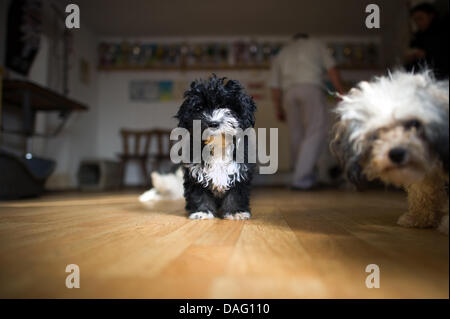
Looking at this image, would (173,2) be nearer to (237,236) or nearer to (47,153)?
(47,153)

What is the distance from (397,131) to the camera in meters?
1.10

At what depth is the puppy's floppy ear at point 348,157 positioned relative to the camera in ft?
3.97

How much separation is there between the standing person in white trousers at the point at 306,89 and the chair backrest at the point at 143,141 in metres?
3.35

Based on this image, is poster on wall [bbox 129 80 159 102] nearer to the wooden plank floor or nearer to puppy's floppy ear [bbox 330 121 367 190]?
the wooden plank floor

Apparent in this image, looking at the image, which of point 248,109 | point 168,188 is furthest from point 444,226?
point 168,188

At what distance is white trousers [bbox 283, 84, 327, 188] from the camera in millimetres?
4223

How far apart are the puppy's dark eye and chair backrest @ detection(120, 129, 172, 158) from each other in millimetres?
6094

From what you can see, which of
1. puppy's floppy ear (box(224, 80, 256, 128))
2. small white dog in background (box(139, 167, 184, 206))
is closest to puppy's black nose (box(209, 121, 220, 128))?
puppy's floppy ear (box(224, 80, 256, 128))

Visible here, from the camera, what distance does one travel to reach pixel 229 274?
2.69 feet

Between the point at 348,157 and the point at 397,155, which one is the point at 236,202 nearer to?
the point at 348,157

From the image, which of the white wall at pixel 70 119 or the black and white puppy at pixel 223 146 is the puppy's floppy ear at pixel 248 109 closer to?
the black and white puppy at pixel 223 146

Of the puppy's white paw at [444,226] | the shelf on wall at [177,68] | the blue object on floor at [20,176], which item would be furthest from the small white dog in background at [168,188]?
the shelf on wall at [177,68]
